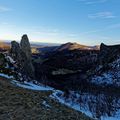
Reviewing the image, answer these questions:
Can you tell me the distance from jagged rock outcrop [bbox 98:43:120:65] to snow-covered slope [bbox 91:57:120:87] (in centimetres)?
545

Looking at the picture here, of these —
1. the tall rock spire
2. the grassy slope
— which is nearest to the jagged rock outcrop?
the tall rock spire

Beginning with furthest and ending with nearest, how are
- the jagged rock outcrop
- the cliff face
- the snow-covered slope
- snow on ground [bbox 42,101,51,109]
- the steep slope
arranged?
the jagged rock outcrop
the steep slope
the snow-covered slope
the cliff face
snow on ground [bbox 42,101,51,109]

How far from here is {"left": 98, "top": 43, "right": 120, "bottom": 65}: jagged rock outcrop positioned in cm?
9333

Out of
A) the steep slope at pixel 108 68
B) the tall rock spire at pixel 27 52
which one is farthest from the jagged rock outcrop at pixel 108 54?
the tall rock spire at pixel 27 52

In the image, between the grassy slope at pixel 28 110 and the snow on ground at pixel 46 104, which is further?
the snow on ground at pixel 46 104

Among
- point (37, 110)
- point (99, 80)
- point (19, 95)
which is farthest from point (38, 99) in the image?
point (99, 80)

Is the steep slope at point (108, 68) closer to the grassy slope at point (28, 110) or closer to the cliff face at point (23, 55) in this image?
the cliff face at point (23, 55)

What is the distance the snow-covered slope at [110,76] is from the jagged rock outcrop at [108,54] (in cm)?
545

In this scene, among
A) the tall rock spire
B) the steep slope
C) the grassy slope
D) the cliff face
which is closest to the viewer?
the grassy slope

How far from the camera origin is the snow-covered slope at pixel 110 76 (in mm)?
71275

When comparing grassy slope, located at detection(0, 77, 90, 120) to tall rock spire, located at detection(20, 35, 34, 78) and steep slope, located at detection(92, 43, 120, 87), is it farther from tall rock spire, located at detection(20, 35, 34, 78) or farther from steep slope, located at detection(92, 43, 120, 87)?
steep slope, located at detection(92, 43, 120, 87)

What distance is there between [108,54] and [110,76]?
70.4 ft

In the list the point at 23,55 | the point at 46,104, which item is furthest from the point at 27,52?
the point at 46,104

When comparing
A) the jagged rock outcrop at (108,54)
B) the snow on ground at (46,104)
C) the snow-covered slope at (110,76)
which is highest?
the snow on ground at (46,104)
